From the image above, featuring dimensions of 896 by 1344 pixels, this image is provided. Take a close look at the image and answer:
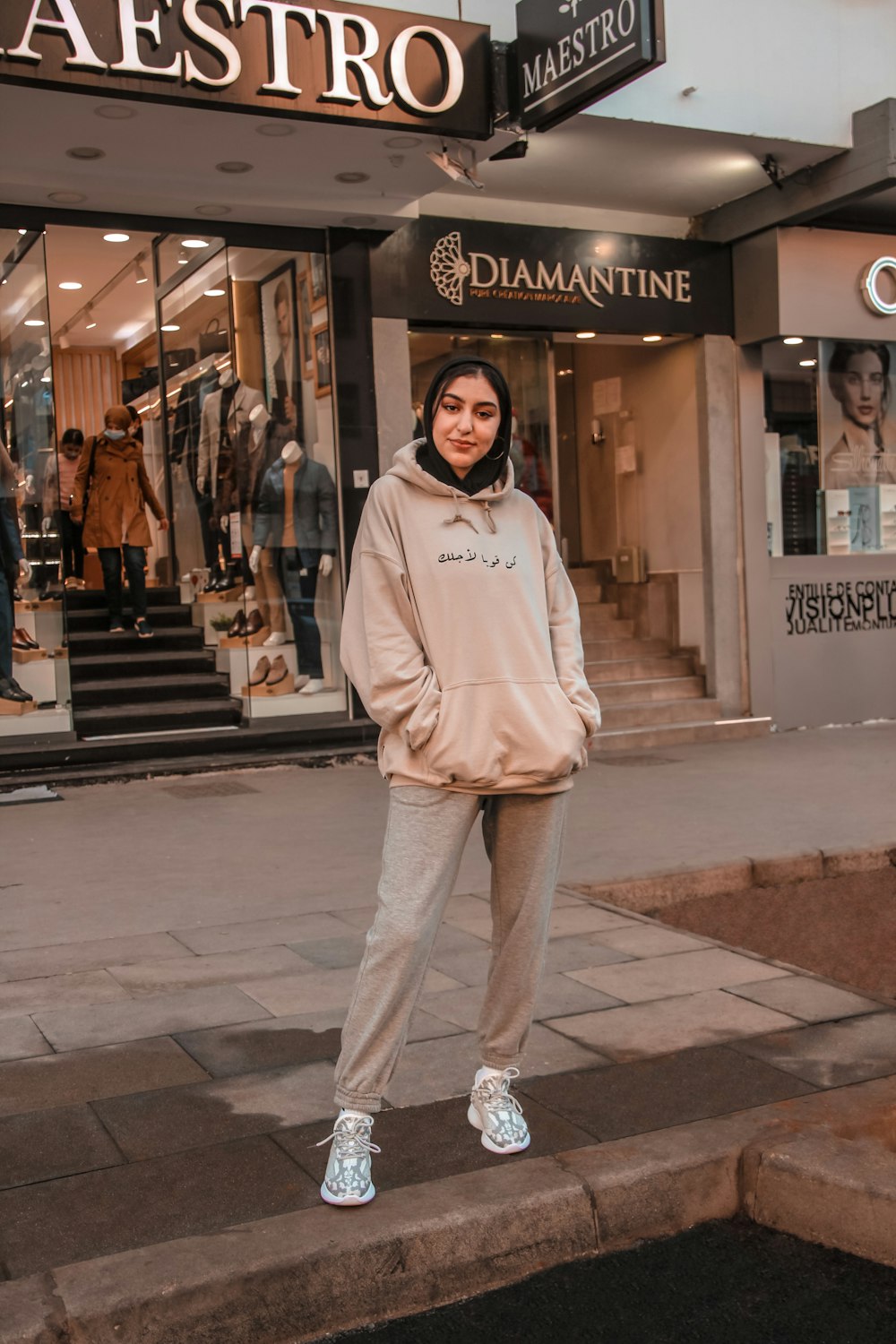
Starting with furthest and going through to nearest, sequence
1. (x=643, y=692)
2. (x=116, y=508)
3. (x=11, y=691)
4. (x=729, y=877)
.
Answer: (x=116, y=508) < (x=643, y=692) < (x=11, y=691) < (x=729, y=877)

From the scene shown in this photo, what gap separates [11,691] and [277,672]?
81.8 inches

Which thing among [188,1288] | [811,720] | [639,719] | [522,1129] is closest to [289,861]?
[522,1129]

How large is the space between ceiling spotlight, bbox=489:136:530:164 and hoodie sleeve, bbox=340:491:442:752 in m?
6.81

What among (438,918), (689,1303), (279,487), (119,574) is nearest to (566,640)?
(438,918)

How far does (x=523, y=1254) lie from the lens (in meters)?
3.07

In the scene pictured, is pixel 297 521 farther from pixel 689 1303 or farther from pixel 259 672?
pixel 689 1303

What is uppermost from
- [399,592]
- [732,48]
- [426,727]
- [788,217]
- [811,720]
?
[732,48]

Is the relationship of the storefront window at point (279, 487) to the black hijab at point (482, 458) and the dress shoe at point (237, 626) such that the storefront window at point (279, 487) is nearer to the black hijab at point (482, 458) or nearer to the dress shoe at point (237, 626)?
the dress shoe at point (237, 626)

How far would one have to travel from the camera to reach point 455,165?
901cm

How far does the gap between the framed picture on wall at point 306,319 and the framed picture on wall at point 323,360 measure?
4 centimetres

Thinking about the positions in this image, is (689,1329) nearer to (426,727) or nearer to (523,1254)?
(523,1254)

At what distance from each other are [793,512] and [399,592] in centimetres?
1012

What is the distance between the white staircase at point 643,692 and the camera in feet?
37.8

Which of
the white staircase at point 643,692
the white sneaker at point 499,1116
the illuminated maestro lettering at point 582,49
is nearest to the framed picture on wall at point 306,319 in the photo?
the illuminated maestro lettering at point 582,49
